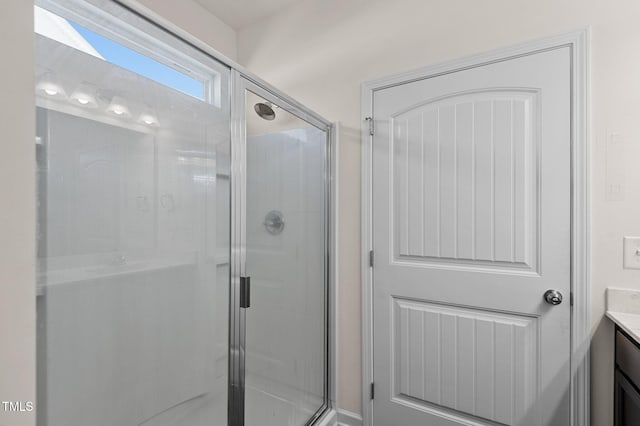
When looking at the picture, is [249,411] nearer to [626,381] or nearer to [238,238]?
[238,238]

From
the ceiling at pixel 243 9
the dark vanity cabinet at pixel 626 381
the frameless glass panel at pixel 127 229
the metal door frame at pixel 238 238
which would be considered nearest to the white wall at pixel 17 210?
the frameless glass panel at pixel 127 229

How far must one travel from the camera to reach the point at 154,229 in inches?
37.2

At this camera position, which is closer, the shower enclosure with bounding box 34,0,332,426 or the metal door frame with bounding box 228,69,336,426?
the shower enclosure with bounding box 34,0,332,426

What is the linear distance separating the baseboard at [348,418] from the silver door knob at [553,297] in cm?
120

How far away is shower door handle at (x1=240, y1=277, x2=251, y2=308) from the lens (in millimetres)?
1242

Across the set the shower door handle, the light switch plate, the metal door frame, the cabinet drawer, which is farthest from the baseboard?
the light switch plate

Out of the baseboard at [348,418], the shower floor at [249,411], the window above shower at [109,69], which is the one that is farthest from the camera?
the baseboard at [348,418]

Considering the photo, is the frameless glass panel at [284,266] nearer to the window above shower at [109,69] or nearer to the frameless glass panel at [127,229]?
the frameless glass panel at [127,229]

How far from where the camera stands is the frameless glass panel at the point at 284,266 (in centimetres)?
132

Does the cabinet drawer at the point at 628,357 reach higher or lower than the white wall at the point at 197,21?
lower

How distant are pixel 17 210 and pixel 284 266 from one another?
1.10 meters

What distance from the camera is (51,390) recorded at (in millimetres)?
727

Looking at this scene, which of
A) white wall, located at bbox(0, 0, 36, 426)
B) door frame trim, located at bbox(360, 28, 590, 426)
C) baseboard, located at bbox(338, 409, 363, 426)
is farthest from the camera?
baseboard, located at bbox(338, 409, 363, 426)

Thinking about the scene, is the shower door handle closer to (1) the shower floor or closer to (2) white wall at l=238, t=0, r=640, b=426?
(1) the shower floor
